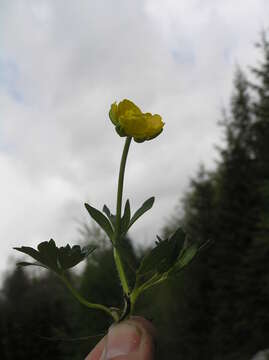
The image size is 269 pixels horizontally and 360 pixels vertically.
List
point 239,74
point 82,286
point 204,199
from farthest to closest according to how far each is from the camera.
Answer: point 239,74
point 204,199
point 82,286

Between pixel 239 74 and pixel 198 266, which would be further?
pixel 239 74

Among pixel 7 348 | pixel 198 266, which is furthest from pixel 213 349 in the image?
pixel 7 348

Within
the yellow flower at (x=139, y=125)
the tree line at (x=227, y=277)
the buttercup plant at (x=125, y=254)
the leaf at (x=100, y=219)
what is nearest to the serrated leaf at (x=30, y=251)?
the buttercup plant at (x=125, y=254)

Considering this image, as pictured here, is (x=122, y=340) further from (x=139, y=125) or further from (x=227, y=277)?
(x=227, y=277)

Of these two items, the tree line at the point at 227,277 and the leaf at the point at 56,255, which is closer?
the leaf at the point at 56,255

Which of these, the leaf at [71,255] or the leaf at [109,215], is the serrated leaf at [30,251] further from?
the leaf at [109,215]

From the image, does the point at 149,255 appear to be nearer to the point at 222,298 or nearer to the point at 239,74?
the point at 222,298

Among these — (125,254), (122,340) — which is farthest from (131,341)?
(125,254)

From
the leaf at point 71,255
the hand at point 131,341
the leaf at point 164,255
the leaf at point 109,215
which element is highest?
the leaf at point 109,215
